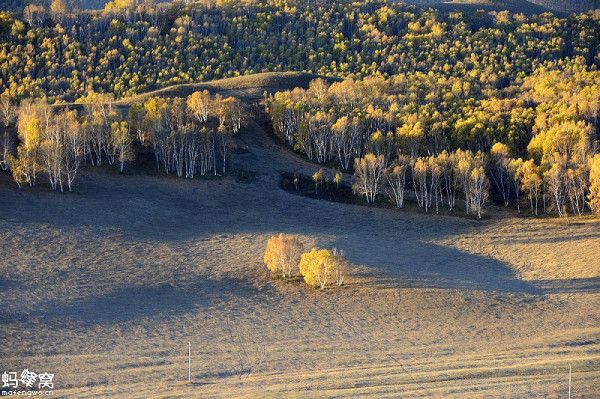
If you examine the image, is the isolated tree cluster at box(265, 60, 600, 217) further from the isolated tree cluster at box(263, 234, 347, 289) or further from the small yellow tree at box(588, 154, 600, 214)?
the isolated tree cluster at box(263, 234, 347, 289)

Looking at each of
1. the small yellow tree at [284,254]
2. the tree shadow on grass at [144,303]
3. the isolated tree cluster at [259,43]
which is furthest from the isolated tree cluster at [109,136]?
the isolated tree cluster at [259,43]

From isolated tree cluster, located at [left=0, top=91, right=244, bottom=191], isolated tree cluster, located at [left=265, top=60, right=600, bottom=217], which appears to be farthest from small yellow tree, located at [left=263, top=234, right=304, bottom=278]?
isolated tree cluster, located at [left=0, top=91, right=244, bottom=191]

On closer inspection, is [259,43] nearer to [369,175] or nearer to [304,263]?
[369,175]

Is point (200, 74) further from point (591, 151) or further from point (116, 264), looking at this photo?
point (116, 264)

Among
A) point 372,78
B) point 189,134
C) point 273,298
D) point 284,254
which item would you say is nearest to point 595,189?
point 284,254

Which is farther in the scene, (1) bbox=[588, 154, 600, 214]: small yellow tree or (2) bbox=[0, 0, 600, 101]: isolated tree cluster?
(2) bbox=[0, 0, 600, 101]: isolated tree cluster

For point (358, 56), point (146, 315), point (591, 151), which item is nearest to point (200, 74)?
point (358, 56)
